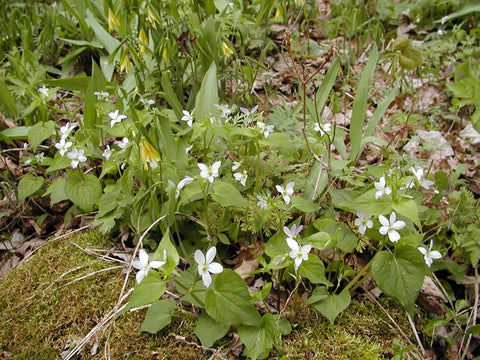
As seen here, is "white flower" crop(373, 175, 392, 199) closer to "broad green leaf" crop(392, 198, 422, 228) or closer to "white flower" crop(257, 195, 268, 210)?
"broad green leaf" crop(392, 198, 422, 228)

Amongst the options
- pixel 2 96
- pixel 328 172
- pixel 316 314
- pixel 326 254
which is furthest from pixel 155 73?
pixel 316 314

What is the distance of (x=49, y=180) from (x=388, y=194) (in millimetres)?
1791

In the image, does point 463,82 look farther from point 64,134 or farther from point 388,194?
point 64,134

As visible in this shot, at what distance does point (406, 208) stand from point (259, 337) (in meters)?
0.64

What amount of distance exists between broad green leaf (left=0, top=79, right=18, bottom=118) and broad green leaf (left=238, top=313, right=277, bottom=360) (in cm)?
199

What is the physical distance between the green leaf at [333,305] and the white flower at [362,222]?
0.98 feet

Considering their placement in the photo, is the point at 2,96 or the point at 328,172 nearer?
the point at 328,172

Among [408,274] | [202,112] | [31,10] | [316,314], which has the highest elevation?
[31,10]

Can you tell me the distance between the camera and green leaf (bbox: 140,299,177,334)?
4.50 ft

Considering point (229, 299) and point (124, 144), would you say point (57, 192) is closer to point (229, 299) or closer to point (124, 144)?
point (124, 144)

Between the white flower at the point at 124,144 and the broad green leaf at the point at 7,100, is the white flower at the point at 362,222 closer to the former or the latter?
the white flower at the point at 124,144

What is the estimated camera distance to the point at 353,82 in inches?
107

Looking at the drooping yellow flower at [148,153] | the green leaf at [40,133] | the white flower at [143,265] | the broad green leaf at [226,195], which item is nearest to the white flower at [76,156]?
the green leaf at [40,133]

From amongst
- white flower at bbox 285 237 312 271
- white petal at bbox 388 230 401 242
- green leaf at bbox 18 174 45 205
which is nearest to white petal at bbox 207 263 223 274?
white flower at bbox 285 237 312 271
